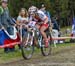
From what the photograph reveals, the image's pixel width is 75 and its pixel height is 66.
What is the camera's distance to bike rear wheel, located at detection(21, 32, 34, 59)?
13467 mm

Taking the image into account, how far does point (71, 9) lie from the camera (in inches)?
2562

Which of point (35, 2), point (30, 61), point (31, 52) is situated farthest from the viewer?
point (35, 2)

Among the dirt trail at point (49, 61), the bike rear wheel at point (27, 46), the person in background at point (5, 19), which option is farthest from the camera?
the person in background at point (5, 19)

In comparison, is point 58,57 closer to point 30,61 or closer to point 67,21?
point 30,61

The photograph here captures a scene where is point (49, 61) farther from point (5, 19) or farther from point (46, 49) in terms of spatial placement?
point (5, 19)

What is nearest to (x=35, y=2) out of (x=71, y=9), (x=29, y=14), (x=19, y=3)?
(x=19, y=3)

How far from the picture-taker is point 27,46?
538 inches

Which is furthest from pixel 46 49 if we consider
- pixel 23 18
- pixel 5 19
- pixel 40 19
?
pixel 5 19

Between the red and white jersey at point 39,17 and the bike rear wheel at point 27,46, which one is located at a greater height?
the red and white jersey at point 39,17

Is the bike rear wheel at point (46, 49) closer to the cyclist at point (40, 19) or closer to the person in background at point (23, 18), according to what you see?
the cyclist at point (40, 19)

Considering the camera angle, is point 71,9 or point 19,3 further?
point 71,9

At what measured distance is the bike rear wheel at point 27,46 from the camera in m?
13.5

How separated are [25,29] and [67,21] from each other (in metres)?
52.0

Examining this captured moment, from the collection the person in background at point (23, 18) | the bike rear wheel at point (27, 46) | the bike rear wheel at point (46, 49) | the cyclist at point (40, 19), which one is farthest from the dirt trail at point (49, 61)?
the person in background at point (23, 18)
